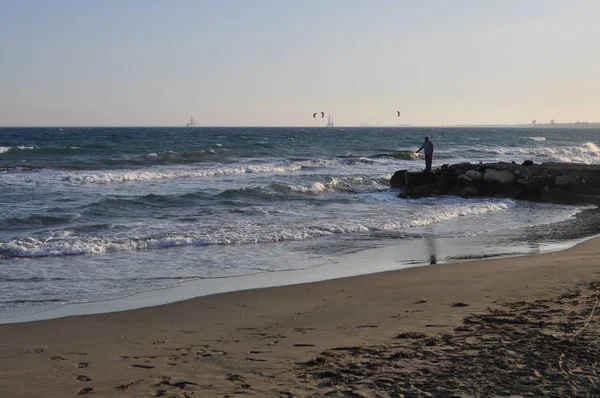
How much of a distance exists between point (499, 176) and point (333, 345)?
1725cm

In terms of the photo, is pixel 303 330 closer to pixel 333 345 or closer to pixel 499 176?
pixel 333 345

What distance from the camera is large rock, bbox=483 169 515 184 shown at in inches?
859

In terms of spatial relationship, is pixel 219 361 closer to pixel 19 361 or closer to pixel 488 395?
pixel 19 361

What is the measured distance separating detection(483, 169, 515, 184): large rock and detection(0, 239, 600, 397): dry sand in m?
13.3

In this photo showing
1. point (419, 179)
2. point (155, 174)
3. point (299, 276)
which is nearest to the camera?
point (299, 276)

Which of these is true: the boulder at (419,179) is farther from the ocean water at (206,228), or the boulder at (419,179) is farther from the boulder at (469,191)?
the boulder at (469,191)

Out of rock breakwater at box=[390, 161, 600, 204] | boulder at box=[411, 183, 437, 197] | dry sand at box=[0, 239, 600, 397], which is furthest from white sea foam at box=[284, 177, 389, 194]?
dry sand at box=[0, 239, 600, 397]

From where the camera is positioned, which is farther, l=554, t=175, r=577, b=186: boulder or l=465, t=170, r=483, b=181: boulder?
l=465, t=170, r=483, b=181: boulder

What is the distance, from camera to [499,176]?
21.9 metres

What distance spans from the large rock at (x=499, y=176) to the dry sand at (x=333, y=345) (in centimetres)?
1329

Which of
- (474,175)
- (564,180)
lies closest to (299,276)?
(474,175)

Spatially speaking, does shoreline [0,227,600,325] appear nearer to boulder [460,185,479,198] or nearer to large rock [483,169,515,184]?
boulder [460,185,479,198]

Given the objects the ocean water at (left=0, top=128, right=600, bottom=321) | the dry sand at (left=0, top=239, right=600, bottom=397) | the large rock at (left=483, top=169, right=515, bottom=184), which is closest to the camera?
the dry sand at (left=0, top=239, right=600, bottom=397)

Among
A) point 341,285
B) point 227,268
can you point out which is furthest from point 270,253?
point 341,285
